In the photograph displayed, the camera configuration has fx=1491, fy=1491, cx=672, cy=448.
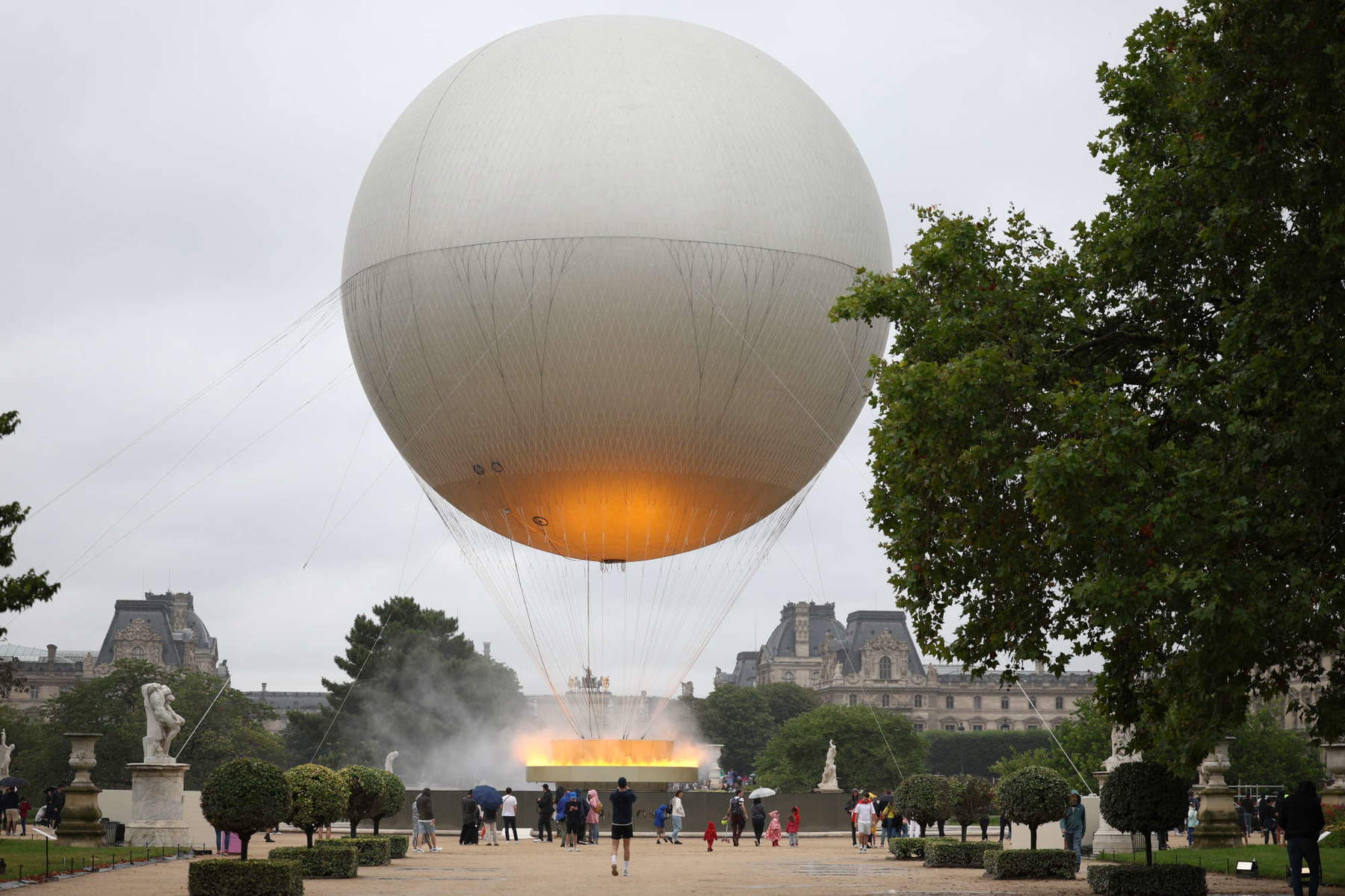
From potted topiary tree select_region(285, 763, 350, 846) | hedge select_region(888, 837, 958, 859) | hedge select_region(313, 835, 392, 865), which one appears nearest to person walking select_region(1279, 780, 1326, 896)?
hedge select_region(888, 837, 958, 859)

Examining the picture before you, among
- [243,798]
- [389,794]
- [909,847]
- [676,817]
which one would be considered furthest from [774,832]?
[243,798]

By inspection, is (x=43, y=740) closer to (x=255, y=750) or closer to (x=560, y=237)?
(x=255, y=750)

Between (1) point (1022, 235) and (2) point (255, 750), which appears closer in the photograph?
(1) point (1022, 235)

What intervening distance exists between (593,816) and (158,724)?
11.8 metres

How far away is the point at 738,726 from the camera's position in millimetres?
158250

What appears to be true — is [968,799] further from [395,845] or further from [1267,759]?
[1267,759]

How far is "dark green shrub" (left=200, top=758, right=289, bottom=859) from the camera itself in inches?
826

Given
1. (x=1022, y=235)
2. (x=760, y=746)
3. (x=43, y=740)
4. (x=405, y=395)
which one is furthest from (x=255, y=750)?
(x=1022, y=235)

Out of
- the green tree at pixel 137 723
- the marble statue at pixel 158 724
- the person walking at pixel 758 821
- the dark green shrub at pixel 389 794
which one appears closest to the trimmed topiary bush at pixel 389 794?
the dark green shrub at pixel 389 794

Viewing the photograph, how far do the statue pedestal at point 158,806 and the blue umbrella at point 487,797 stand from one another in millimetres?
8050

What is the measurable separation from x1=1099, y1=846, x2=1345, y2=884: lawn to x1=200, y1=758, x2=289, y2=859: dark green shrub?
14.1 meters

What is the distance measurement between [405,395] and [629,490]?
5377 mm

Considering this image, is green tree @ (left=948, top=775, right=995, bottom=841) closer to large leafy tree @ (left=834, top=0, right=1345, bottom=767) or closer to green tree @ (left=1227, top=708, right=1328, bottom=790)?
large leafy tree @ (left=834, top=0, right=1345, bottom=767)

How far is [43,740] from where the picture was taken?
102 meters
